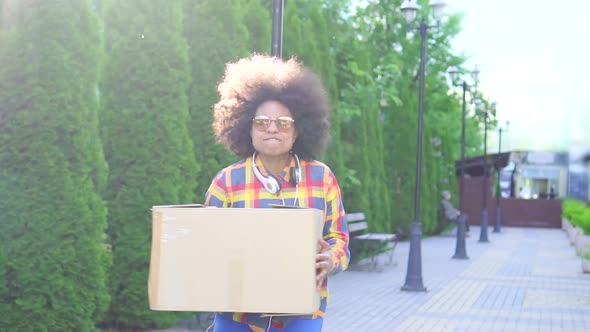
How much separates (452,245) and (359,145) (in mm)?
9063

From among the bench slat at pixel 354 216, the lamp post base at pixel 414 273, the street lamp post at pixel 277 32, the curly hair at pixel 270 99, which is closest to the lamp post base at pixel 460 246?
the bench slat at pixel 354 216

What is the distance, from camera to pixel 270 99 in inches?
139

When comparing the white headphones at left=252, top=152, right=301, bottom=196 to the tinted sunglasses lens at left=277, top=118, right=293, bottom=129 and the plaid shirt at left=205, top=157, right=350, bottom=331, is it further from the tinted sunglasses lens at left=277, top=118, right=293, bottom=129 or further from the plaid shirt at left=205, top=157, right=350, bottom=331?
the tinted sunglasses lens at left=277, top=118, right=293, bottom=129

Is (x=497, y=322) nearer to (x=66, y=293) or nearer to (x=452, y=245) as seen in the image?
(x=66, y=293)

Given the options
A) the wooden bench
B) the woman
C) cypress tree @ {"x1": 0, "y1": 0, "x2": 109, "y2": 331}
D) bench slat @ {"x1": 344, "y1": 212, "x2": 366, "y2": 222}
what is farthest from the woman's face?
the wooden bench

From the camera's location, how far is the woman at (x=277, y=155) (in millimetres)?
3330

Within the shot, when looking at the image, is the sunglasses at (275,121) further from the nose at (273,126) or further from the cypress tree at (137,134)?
the cypress tree at (137,134)

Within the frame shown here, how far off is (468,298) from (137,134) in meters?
6.78

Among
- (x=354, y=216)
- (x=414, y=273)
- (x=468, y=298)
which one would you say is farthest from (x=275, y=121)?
(x=354, y=216)

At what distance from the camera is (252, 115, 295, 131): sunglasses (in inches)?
136

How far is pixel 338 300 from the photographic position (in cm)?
1277

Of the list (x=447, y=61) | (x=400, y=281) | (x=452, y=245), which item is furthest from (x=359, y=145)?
(x=447, y=61)

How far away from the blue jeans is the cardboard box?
290 mm

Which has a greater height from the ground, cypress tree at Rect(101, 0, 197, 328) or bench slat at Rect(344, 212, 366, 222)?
cypress tree at Rect(101, 0, 197, 328)
